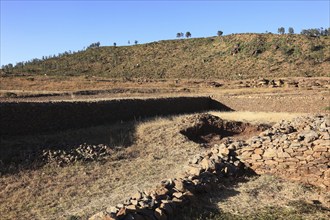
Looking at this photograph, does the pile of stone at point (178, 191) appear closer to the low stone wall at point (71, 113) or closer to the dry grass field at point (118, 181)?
the dry grass field at point (118, 181)

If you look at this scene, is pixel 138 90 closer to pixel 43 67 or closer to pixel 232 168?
pixel 232 168

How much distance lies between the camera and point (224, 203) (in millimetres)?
8836

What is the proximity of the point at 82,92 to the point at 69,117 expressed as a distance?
708 inches

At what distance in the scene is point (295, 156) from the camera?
1072 centimetres

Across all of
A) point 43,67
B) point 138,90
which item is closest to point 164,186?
point 138,90

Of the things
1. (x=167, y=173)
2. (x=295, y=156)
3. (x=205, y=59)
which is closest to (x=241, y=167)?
(x=295, y=156)

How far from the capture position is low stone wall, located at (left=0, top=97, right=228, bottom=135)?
55.6 feet

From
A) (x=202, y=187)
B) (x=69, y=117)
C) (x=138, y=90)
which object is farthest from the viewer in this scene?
(x=138, y=90)

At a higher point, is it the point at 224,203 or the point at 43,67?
the point at 43,67

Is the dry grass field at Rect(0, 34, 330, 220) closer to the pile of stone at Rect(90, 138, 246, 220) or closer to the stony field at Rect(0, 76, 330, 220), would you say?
the stony field at Rect(0, 76, 330, 220)

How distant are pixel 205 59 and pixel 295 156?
6012 cm

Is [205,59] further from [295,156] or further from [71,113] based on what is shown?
[295,156]

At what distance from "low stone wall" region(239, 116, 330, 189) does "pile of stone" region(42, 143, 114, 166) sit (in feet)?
20.5

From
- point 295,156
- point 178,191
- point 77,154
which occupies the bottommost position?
point 77,154
